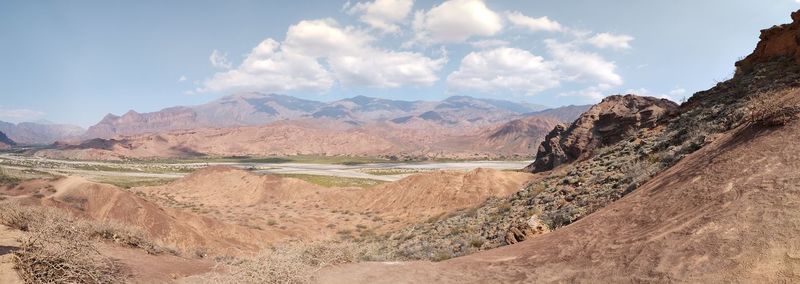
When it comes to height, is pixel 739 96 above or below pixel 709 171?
above

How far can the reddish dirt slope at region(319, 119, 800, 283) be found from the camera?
6.88m

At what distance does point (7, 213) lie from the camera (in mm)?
12398

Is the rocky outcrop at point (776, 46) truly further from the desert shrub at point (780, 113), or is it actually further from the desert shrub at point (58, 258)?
the desert shrub at point (58, 258)

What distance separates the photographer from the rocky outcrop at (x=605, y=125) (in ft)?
113

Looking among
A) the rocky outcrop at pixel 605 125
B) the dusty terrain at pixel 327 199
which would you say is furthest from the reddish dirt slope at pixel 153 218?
the rocky outcrop at pixel 605 125

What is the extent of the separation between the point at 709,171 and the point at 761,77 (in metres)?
12.9

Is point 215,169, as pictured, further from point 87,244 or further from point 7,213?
point 87,244

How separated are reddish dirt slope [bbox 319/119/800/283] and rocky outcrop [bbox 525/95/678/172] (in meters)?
22.8

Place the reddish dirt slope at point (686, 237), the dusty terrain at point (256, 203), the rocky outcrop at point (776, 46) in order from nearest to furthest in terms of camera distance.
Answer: the reddish dirt slope at point (686, 237)
the rocky outcrop at point (776, 46)
the dusty terrain at point (256, 203)

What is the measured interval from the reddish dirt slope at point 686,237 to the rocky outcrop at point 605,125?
22.8m

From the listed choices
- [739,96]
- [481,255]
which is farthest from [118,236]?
[739,96]

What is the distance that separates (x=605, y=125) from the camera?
39750 mm

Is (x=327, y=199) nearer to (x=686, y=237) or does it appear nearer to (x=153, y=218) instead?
(x=153, y=218)

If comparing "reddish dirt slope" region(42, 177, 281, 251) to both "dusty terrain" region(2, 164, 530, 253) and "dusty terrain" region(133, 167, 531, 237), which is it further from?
"dusty terrain" region(133, 167, 531, 237)
